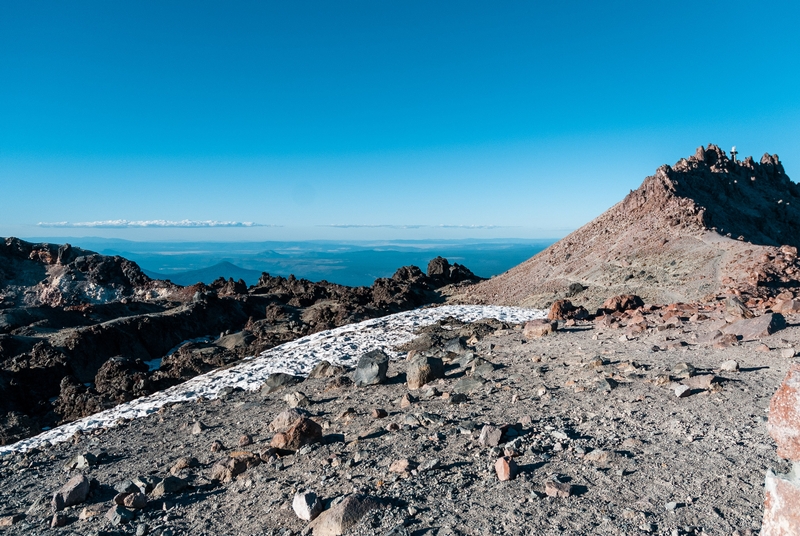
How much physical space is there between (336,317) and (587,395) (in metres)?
14.3

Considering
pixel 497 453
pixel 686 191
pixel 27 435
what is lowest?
pixel 27 435

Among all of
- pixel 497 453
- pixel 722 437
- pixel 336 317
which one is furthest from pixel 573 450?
pixel 336 317

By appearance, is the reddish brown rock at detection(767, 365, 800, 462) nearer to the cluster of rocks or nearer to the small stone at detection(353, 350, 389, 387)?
the cluster of rocks

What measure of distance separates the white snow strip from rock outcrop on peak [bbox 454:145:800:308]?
4.07 m

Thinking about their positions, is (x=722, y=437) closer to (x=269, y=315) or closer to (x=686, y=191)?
(x=269, y=315)

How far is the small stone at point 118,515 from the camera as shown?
5.00m

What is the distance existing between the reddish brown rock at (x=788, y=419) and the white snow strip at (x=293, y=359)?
1015 cm

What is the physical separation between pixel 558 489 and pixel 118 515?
4488 mm

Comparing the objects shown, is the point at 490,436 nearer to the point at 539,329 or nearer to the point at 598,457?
the point at 598,457

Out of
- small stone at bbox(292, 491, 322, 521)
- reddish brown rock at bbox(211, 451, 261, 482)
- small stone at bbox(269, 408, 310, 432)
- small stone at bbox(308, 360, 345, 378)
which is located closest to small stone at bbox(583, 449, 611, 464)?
small stone at bbox(292, 491, 322, 521)

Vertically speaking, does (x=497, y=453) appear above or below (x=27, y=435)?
above

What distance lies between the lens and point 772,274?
1537 cm

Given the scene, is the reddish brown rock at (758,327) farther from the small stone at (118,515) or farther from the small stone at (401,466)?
the small stone at (118,515)

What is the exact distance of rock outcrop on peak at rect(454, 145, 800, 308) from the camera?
16219 mm
